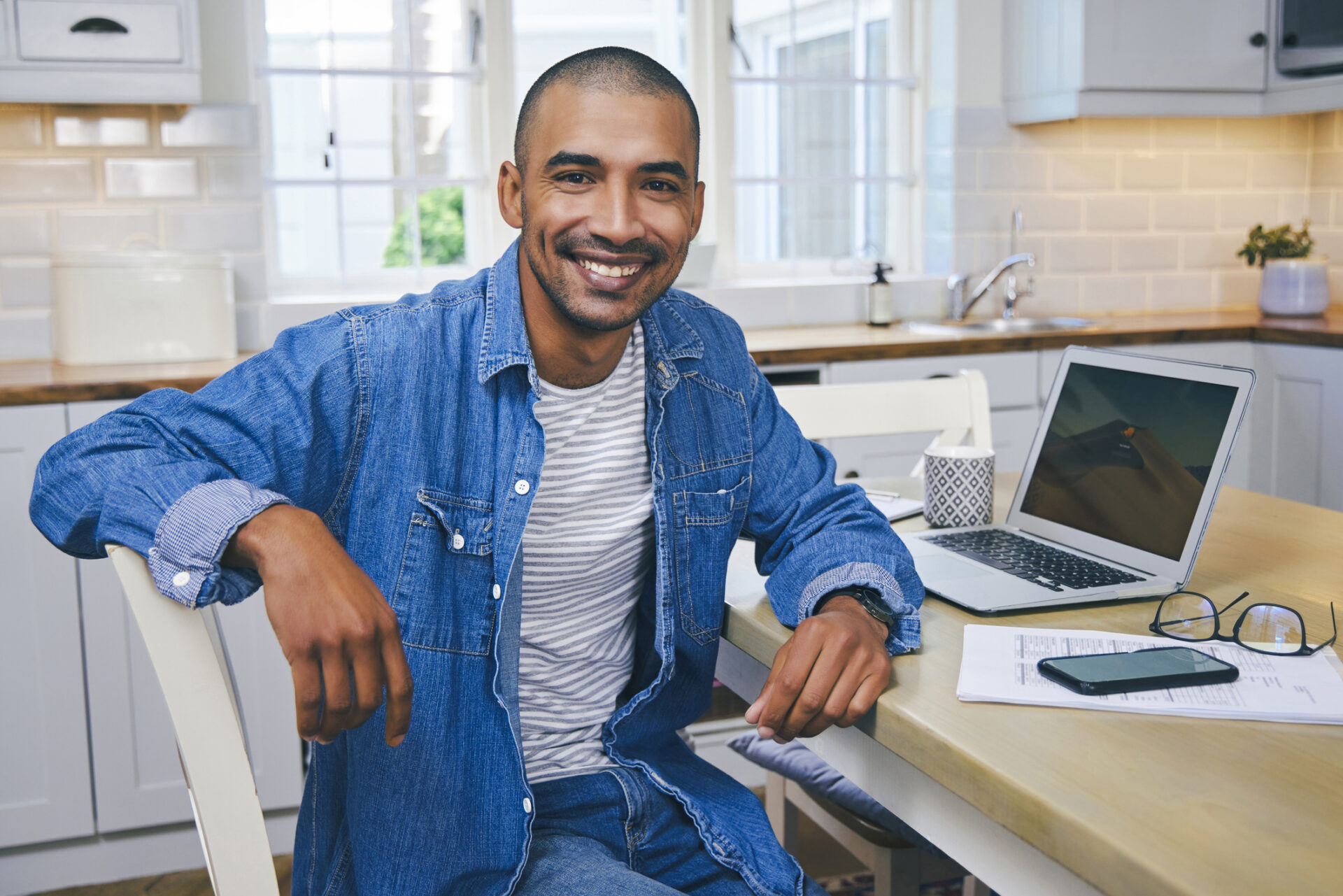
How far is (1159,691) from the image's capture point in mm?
977

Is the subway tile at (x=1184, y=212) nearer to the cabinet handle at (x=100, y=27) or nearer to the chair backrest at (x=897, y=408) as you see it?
the chair backrest at (x=897, y=408)

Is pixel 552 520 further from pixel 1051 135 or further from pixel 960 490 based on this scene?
pixel 1051 135

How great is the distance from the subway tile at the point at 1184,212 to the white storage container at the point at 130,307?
2.86m

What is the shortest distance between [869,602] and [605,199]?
1.57ft

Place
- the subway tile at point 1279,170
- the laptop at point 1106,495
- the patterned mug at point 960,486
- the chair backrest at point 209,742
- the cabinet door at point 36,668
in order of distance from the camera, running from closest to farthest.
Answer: the chair backrest at point 209,742, the laptop at point 1106,495, the patterned mug at point 960,486, the cabinet door at point 36,668, the subway tile at point 1279,170

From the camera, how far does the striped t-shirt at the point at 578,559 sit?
125cm

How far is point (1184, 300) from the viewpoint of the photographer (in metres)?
3.88

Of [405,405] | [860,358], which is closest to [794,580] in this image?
[405,405]

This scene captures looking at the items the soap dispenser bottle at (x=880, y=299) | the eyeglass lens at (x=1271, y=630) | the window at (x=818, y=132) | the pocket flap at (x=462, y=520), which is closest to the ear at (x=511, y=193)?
the pocket flap at (x=462, y=520)

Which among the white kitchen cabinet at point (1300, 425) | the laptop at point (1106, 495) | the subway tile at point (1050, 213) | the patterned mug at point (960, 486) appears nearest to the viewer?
the laptop at point (1106, 495)

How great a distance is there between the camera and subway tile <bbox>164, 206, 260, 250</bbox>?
287cm

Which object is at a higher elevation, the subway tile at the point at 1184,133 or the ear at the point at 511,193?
the subway tile at the point at 1184,133

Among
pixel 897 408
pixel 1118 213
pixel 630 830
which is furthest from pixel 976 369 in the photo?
pixel 630 830

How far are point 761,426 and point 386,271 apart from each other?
2132 millimetres
